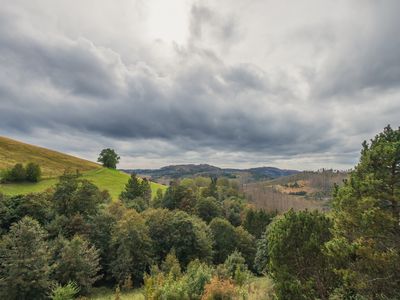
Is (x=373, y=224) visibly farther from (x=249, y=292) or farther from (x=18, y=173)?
(x=18, y=173)

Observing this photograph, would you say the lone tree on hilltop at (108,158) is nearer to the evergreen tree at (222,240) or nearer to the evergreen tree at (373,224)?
the evergreen tree at (222,240)

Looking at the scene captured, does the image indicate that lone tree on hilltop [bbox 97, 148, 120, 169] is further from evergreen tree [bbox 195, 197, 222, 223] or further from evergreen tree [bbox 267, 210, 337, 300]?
evergreen tree [bbox 267, 210, 337, 300]

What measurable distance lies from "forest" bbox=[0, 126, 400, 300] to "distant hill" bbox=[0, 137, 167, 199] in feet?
80.3

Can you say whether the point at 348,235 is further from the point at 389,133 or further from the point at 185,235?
the point at 185,235

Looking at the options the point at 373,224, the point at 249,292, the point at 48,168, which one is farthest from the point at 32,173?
the point at 373,224

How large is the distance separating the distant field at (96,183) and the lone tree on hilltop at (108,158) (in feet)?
23.1

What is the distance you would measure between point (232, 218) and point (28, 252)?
5751 centimetres

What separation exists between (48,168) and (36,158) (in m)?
11.2

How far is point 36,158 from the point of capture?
91375mm

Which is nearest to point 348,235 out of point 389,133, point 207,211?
point 389,133

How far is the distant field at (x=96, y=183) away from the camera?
60338 mm

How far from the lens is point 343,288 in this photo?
1389 centimetres

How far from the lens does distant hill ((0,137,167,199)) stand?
67.5m

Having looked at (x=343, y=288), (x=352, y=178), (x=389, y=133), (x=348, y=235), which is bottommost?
(x=343, y=288)
